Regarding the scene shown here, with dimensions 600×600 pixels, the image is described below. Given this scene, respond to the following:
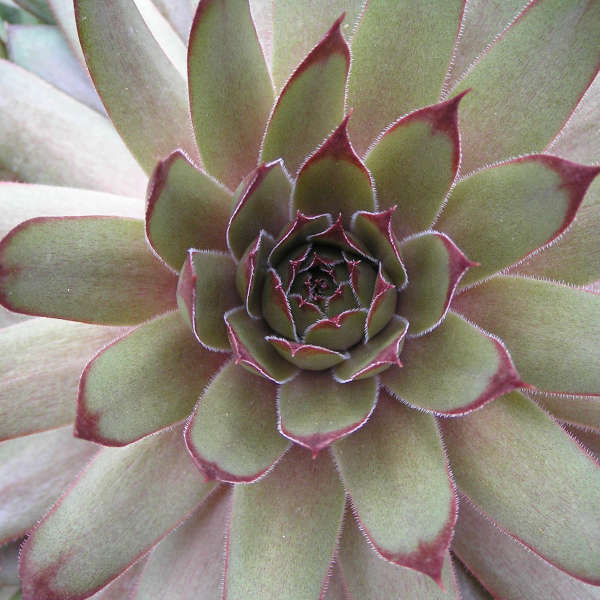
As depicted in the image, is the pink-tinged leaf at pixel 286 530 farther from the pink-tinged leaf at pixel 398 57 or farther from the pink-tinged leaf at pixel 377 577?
the pink-tinged leaf at pixel 398 57

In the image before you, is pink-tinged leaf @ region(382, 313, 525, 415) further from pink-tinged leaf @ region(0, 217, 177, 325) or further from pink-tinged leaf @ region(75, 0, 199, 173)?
pink-tinged leaf @ region(75, 0, 199, 173)

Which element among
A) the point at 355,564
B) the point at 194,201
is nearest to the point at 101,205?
the point at 194,201

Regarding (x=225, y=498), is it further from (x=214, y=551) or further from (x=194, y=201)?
(x=194, y=201)

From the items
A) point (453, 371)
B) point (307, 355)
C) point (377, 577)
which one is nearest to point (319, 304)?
point (307, 355)

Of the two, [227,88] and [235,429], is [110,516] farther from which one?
[227,88]

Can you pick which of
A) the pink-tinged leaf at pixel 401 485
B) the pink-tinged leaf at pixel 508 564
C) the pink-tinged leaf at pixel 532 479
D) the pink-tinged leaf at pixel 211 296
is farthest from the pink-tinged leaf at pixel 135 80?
the pink-tinged leaf at pixel 508 564

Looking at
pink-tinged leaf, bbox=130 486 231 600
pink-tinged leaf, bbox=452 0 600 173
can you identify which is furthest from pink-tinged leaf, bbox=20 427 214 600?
pink-tinged leaf, bbox=452 0 600 173

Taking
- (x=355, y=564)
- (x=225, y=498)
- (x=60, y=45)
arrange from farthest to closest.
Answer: (x=60, y=45) < (x=225, y=498) < (x=355, y=564)
